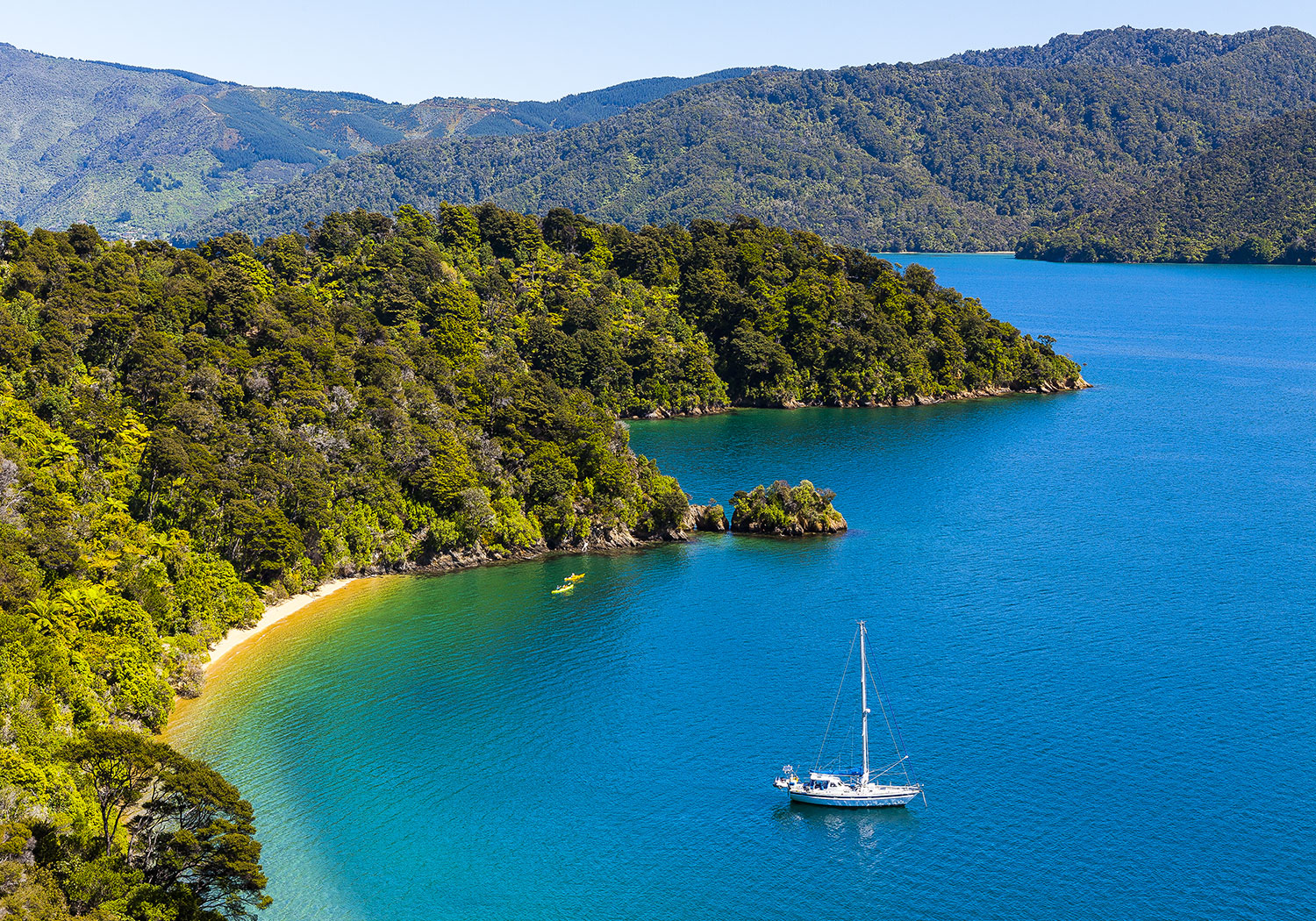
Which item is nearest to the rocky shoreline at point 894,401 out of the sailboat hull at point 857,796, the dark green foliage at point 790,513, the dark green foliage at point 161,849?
the dark green foliage at point 790,513

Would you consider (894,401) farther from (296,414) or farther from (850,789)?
(850,789)

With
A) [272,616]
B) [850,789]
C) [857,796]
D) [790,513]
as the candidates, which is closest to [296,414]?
[272,616]

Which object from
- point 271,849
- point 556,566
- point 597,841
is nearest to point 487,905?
point 597,841

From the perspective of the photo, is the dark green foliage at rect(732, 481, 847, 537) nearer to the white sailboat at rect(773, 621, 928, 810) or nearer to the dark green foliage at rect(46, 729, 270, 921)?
the white sailboat at rect(773, 621, 928, 810)

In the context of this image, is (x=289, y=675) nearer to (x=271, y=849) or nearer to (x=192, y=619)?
(x=192, y=619)

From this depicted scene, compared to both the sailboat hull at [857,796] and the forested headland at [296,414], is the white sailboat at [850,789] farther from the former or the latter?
the forested headland at [296,414]

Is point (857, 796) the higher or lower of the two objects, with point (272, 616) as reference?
lower

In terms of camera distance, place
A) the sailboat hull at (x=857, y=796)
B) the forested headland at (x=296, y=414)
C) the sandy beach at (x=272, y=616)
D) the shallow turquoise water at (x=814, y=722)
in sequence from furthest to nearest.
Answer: the sandy beach at (x=272, y=616), the sailboat hull at (x=857, y=796), the shallow turquoise water at (x=814, y=722), the forested headland at (x=296, y=414)
